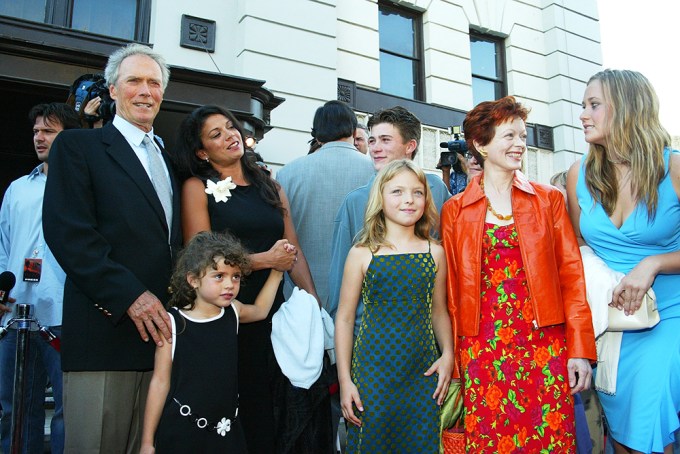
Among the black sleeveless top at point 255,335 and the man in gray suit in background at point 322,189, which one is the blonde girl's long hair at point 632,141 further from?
the black sleeveless top at point 255,335

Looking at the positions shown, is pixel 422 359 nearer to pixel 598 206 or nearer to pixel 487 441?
pixel 487 441

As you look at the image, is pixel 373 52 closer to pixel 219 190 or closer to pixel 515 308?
pixel 219 190

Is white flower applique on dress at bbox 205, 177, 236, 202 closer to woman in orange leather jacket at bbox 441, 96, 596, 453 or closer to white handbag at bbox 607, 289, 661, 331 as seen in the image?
woman in orange leather jacket at bbox 441, 96, 596, 453

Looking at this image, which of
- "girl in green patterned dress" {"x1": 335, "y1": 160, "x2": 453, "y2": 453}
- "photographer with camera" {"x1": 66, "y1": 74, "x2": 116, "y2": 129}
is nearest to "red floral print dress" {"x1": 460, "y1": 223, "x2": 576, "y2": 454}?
"girl in green patterned dress" {"x1": 335, "y1": 160, "x2": 453, "y2": 453}

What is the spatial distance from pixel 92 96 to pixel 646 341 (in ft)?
11.4

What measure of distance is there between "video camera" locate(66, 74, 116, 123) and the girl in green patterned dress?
1.82 m

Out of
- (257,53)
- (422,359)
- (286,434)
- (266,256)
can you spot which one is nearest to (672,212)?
(422,359)

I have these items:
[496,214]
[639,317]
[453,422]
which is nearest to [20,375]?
[453,422]

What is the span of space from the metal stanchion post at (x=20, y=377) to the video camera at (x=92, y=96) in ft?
4.14

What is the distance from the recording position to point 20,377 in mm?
2766

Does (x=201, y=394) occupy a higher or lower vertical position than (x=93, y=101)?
lower

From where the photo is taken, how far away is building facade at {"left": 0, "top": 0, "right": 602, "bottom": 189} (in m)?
5.16

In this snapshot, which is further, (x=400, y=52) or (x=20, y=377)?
(x=400, y=52)

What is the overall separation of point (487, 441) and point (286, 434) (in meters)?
1.01
